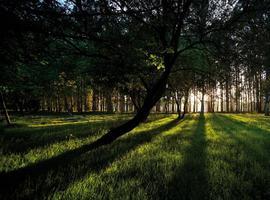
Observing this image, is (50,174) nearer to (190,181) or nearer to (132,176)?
(132,176)

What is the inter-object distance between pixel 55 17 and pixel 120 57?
76.3 inches

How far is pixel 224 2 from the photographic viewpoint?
260 inches

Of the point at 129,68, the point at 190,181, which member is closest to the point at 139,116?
the point at 129,68

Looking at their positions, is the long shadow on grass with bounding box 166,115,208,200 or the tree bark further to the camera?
the tree bark

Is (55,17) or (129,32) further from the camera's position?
(129,32)

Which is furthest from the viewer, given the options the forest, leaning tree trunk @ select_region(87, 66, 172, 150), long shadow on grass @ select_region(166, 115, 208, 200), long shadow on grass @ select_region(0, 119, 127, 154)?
leaning tree trunk @ select_region(87, 66, 172, 150)

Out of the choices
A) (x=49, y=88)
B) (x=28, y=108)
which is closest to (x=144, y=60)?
(x=49, y=88)

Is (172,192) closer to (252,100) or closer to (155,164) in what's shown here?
(155,164)

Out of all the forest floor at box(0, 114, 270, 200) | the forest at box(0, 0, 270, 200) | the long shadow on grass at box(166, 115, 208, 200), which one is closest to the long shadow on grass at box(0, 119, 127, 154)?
the forest at box(0, 0, 270, 200)

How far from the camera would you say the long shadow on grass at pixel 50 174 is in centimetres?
305

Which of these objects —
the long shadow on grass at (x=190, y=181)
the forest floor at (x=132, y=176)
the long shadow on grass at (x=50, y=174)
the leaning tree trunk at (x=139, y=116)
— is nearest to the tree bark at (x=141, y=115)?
the leaning tree trunk at (x=139, y=116)

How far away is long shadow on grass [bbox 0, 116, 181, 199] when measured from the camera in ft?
10.00

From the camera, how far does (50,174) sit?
3.67 m

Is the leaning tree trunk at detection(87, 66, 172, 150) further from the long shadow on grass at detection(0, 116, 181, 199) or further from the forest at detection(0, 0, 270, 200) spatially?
the long shadow on grass at detection(0, 116, 181, 199)
